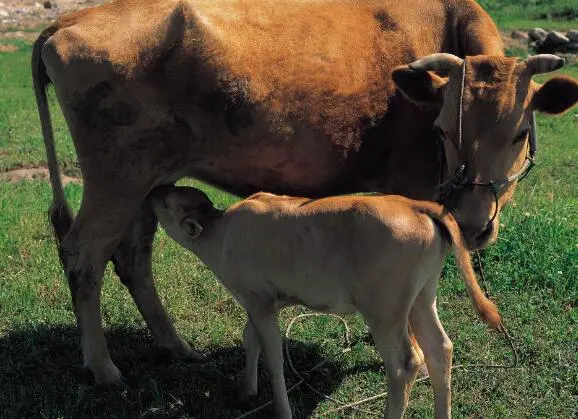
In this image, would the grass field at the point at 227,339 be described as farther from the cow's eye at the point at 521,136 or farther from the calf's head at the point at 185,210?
the cow's eye at the point at 521,136

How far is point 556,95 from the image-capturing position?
13.7 ft

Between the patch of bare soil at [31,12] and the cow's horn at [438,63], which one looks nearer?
the cow's horn at [438,63]

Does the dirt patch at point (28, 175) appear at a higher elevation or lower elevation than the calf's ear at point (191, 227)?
lower

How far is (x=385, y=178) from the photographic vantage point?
16.0 ft

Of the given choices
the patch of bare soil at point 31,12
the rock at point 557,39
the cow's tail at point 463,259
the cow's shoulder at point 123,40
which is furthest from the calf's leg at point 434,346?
the patch of bare soil at point 31,12

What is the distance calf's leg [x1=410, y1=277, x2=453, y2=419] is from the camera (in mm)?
4164

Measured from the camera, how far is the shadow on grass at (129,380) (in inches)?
180

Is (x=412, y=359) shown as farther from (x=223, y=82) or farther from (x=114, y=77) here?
(x=114, y=77)

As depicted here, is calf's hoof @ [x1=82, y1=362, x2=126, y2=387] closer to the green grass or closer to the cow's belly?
the cow's belly

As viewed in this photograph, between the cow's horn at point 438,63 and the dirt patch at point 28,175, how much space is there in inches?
234

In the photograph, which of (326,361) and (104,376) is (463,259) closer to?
(326,361)

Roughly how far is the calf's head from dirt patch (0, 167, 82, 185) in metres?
4.90

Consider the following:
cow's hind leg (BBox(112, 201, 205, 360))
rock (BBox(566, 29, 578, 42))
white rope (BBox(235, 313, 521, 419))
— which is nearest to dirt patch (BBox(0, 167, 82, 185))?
cow's hind leg (BBox(112, 201, 205, 360))

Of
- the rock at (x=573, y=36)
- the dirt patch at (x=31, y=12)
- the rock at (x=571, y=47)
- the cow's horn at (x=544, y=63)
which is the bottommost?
the dirt patch at (x=31, y=12)
